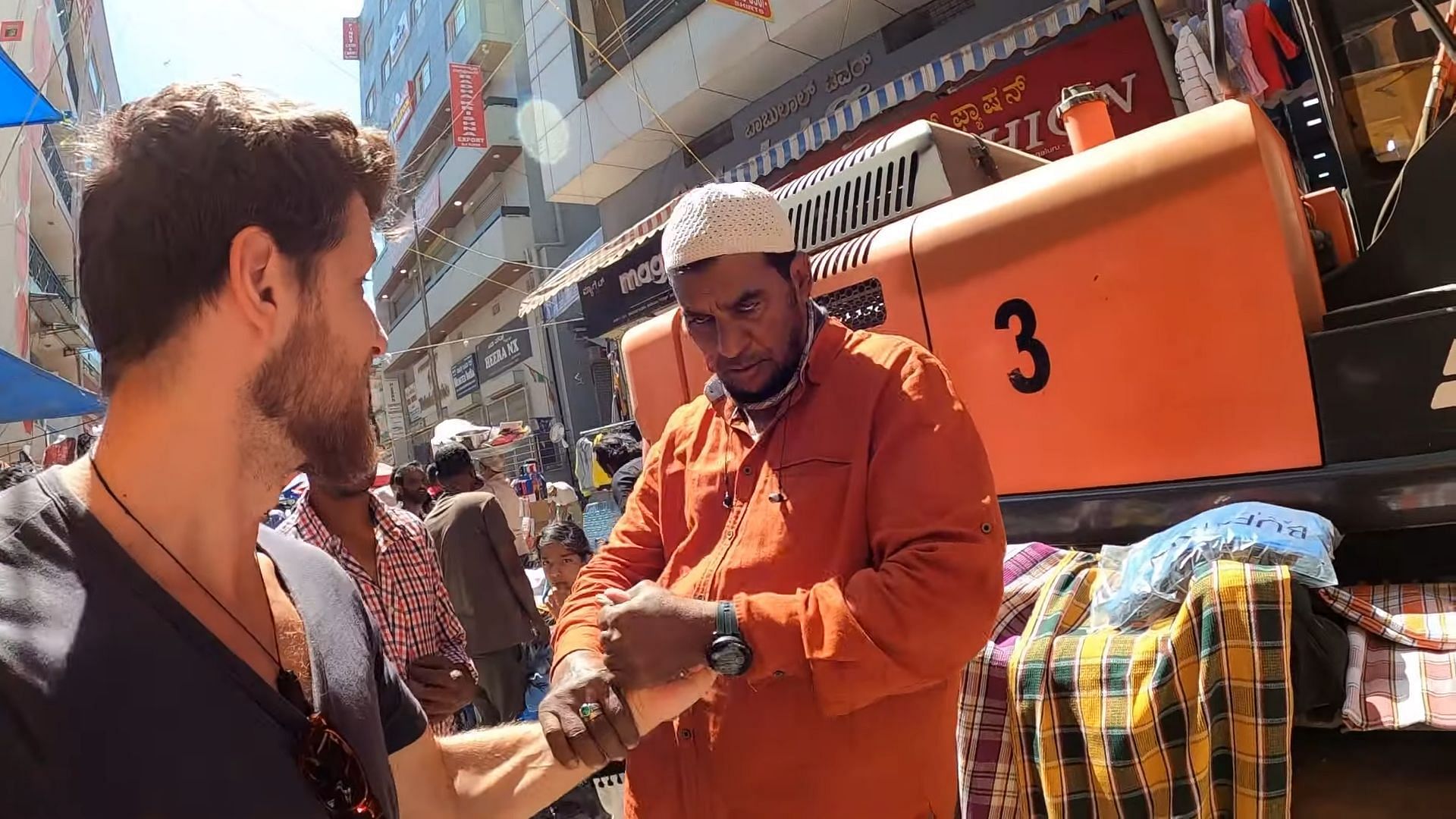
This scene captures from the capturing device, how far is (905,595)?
4.26ft

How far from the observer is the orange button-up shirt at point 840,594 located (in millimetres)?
1320

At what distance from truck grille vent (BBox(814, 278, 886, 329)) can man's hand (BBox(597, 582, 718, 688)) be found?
1564mm

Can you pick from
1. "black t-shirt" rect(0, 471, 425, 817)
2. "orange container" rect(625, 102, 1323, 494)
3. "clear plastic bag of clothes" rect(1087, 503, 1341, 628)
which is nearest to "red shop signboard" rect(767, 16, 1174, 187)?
"orange container" rect(625, 102, 1323, 494)

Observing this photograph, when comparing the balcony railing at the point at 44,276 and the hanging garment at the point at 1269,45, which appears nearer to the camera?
the hanging garment at the point at 1269,45

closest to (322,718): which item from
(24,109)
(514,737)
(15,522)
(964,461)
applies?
(15,522)

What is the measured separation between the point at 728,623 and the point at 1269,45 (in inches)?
231

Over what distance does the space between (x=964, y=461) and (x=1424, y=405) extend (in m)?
1.15

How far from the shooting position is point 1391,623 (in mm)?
1783

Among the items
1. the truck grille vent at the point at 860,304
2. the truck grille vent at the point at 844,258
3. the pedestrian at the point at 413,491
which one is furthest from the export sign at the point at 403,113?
the truck grille vent at the point at 860,304

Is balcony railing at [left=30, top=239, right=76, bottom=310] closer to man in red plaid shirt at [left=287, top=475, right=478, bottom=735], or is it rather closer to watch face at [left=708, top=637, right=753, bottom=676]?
man in red plaid shirt at [left=287, top=475, right=478, bottom=735]

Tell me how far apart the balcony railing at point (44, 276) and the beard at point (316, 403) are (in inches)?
835

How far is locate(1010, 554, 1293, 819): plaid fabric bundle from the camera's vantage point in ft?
5.70

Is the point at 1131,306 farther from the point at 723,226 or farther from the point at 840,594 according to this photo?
the point at 840,594

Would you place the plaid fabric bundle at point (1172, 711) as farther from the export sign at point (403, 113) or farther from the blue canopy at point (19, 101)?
the export sign at point (403, 113)
